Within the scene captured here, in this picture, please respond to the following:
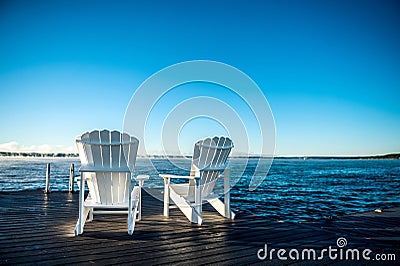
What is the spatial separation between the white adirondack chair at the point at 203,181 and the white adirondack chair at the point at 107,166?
626 mm

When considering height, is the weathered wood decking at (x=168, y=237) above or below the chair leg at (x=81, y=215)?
below

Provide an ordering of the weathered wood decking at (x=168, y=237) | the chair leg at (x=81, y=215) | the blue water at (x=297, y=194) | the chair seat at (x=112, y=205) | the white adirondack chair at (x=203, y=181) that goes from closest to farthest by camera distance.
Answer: the weathered wood decking at (x=168, y=237) < the chair leg at (x=81, y=215) < the chair seat at (x=112, y=205) < the white adirondack chair at (x=203, y=181) < the blue water at (x=297, y=194)

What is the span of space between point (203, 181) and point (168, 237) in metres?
1.05

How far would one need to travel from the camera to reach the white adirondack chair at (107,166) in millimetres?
3273

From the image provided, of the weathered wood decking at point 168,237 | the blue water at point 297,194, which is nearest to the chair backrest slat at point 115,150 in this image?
the weathered wood decking at point 168,237

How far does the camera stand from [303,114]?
75.3ft

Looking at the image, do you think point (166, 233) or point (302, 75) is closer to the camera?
point (166, 233)

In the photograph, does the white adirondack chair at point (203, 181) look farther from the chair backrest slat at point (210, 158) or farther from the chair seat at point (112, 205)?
the chair seat at point (112, 205)

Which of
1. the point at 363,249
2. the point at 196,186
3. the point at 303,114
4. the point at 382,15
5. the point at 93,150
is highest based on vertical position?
the point at 382,15

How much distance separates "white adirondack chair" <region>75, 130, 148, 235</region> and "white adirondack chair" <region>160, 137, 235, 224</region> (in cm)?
63

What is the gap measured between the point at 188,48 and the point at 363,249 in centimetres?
1022

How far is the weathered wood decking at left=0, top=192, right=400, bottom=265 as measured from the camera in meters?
2.36

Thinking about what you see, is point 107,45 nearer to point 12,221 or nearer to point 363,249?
point 12,221

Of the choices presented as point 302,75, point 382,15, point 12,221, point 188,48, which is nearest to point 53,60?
point 188,48
